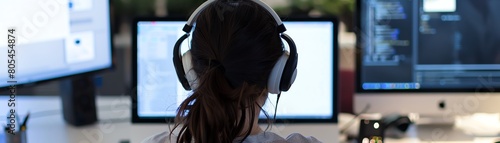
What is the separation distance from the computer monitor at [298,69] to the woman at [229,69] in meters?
0.55

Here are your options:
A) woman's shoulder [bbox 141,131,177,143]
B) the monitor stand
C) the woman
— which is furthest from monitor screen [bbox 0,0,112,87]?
the woman

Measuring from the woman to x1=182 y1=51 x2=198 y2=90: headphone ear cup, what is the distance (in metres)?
0.01

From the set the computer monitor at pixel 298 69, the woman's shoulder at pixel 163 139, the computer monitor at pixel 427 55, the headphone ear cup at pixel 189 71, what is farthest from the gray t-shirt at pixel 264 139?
the computer monitor at pixel 427 55

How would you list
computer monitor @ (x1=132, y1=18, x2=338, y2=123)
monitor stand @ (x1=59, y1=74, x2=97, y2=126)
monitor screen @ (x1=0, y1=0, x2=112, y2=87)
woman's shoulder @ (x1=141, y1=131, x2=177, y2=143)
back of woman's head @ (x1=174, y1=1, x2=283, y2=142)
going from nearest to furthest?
back of woman's head @ (x1=174, y1=1, x2=283, y2=142) < woman's shoulder @ (x1=141, y1=131, x2=177, y2=143) < monitor screen @ (x1=0, y1=0, x2=112, y2=87) < computer monitor @ (x1=132, y1=18, x2=338, y2=123) < monitor stand @ (x1=59, y1=74, x2=97, y2=126)

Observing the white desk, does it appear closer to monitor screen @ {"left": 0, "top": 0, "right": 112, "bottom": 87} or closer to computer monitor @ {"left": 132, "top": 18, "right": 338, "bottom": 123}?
computer monitor @ {"left": 132, "top": 18, "right": 338, "bottom": 123}

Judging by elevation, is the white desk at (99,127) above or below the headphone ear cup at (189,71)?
below

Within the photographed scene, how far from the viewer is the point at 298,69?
1.57 metres

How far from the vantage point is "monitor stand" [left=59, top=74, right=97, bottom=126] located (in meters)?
1.79

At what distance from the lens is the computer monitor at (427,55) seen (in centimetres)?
165

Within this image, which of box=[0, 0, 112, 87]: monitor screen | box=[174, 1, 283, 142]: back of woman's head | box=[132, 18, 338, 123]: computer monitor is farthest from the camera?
box=[132, 18, 338, 123]: computer monitor

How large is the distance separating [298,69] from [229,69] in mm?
623

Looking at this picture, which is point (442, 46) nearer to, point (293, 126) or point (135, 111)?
point (293, 126)

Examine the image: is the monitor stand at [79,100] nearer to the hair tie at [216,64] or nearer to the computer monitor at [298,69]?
the computer monitor at [298,69]

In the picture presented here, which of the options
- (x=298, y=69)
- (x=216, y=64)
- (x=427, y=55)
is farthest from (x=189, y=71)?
(x=427, y=55)
